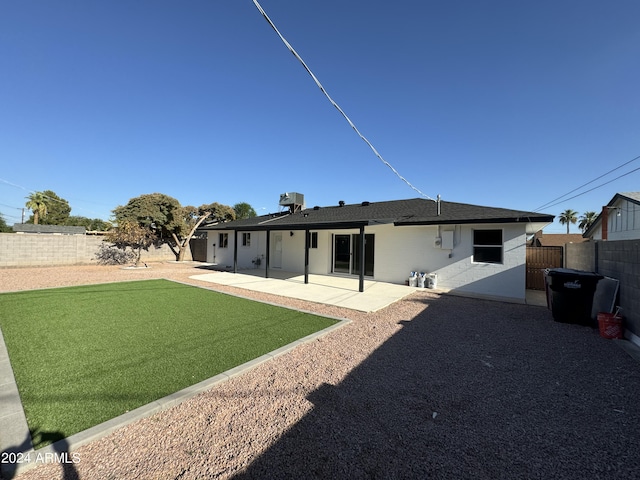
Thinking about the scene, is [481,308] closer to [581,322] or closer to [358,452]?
[581,322]

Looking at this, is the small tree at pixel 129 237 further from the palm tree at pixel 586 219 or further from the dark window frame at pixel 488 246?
the palm tree at pixel 586 219

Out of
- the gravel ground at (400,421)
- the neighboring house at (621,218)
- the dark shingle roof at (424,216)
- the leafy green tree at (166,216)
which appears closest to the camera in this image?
the gravel ground at (400,421)

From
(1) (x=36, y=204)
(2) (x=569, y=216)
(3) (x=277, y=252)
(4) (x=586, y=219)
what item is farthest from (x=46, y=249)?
(2) (x=569, y=216)

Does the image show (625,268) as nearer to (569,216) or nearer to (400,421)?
(400,421)

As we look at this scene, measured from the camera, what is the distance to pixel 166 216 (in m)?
20.8

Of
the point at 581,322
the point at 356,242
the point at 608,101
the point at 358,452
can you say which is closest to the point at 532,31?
the point at 608,101

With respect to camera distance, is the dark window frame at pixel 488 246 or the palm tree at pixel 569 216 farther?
the palm tree at pixel 569 216

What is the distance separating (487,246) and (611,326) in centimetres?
441

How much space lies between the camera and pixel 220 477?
1.87m

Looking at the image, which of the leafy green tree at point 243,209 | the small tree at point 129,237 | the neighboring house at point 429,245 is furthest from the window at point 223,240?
the leafy green tree at point 243,209

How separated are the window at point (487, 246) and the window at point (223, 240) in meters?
15.3

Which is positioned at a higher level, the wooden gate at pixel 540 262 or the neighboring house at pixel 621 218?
the neighboring house at pixel 621 218

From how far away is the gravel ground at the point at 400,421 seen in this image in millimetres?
1986

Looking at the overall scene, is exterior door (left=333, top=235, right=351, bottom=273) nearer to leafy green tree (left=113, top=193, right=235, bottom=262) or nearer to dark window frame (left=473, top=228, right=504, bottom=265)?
dark window frame (left=473, top=228, right=504, bottom=265)
